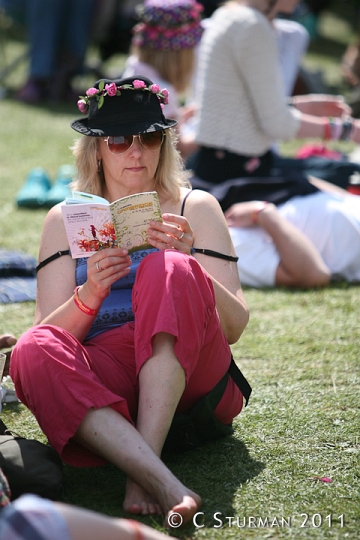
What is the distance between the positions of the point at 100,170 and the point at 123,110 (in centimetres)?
30

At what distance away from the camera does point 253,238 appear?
4953mm

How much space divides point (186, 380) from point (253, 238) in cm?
250

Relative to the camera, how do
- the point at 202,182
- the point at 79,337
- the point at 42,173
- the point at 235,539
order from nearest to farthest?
the point at 235,539 → the point at 79,337 → the point at 202,182 → the point at 42,173

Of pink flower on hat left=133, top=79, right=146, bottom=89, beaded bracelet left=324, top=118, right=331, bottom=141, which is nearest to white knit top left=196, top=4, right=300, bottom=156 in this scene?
beaded bracelet left=324, top=118, right=331, bottom=141

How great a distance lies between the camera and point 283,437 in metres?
2.94

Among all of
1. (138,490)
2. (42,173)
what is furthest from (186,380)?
(42,173)

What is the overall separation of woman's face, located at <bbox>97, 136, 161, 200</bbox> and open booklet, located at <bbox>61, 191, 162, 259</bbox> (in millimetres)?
362

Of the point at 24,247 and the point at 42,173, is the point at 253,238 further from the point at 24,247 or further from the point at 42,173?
the point at 42,173

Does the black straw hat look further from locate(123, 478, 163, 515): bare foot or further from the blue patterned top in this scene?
locate(123, 478, 163, 515): bare foot

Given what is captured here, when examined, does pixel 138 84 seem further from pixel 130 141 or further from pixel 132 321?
pixel 132 321

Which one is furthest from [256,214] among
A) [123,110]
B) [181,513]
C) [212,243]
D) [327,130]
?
[181,513]

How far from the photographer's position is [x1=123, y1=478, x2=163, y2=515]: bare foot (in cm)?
235

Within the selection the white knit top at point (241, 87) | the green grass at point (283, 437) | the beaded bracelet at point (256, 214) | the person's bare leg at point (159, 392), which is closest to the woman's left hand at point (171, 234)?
the person's bare leg at point (159, 392)

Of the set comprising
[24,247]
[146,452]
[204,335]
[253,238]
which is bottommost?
[24,247]
